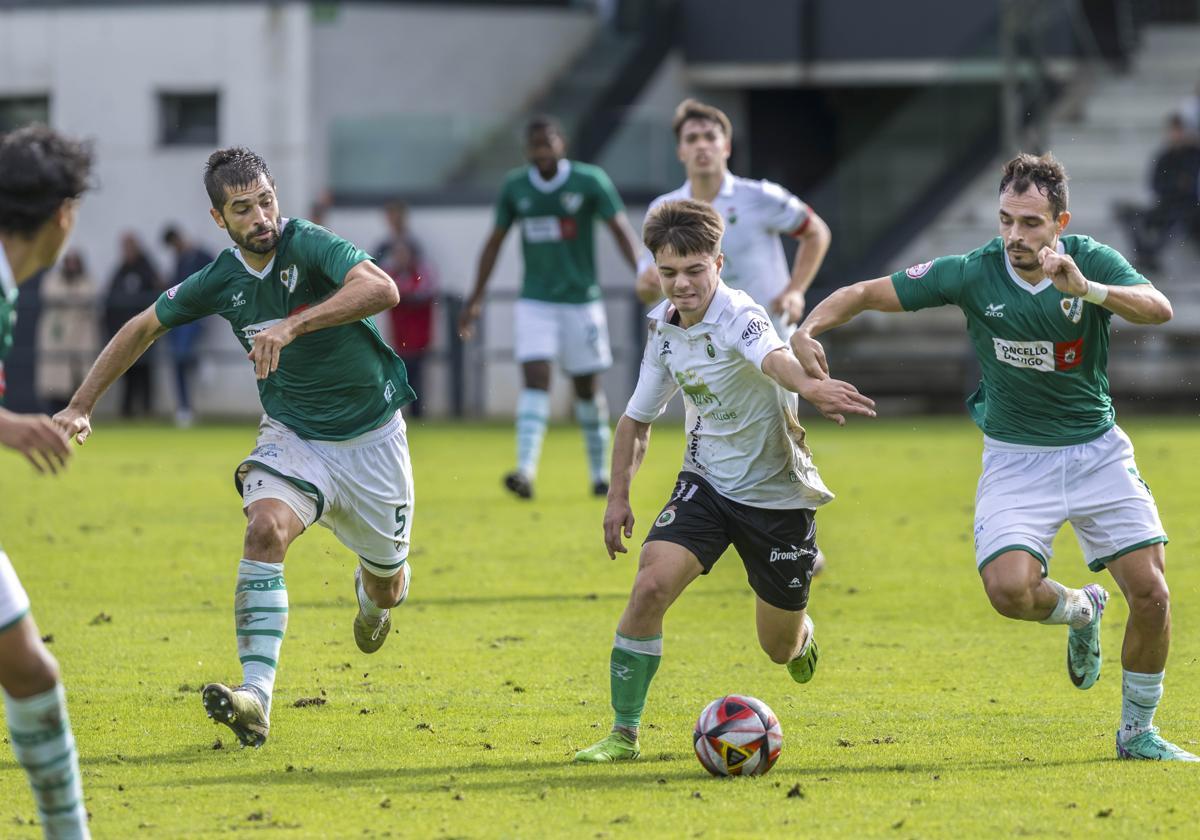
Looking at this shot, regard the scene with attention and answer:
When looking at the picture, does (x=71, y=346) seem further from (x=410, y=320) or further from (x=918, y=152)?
(x=918, y=152)

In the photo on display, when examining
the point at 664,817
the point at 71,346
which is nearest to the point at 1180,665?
the point at 664,817

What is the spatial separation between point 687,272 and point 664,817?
1845 mm

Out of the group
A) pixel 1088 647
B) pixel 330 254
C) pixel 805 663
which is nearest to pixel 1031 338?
pixel 1088 647

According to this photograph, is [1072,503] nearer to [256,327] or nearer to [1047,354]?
[1047,354]

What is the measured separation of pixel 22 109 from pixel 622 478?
865 inches

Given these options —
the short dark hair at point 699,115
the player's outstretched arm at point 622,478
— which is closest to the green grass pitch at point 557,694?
the player's outstretched arm at point 622,478

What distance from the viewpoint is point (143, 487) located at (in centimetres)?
1573

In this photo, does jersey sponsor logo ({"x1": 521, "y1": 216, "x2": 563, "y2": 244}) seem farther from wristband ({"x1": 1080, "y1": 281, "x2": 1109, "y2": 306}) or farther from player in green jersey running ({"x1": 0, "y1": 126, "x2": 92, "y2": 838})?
player in green jersey running ({"x1": 0, "y1": 126, "x2": 92, "y2": 838})

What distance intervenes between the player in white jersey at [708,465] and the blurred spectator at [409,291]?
15.7 meters

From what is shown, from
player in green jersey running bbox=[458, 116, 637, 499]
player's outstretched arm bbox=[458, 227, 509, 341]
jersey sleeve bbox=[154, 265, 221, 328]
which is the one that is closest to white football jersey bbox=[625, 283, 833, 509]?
jersey sleeve bbox=[154, 265, 221, 328]

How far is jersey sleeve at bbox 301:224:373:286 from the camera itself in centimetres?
693

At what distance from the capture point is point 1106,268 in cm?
631

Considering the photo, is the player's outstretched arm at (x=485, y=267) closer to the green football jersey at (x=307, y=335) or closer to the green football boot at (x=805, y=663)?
the green football jersey at (x=307, y=335)

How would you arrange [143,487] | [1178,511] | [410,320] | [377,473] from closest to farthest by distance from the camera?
[377,473]
[1178,511]
[143,487]
[410,320]
